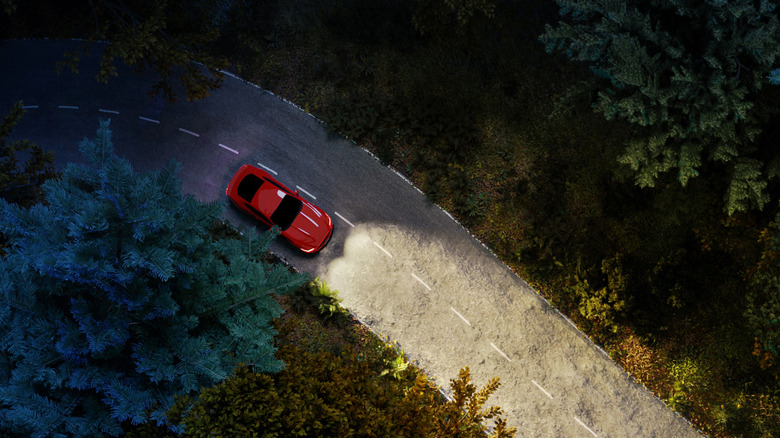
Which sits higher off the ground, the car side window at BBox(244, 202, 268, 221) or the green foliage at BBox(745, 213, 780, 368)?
the green foliage at BBox(745, 213, 780, 368)

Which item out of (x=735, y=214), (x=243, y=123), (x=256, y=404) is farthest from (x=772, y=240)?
(x=243, y=123)

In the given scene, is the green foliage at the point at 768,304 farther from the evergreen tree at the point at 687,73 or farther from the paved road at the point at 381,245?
the paved road at the point at 381,245

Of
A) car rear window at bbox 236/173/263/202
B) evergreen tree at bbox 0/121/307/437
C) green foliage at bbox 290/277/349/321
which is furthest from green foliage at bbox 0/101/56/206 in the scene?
green foliage at bbox 290/277/349/321

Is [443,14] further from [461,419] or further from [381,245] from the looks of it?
[461,419]

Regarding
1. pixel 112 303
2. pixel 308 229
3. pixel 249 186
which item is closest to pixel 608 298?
pixel 308 229

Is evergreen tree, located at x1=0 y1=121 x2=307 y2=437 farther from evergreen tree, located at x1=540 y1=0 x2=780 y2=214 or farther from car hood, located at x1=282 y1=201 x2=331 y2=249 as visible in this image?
evergreen tree, located at x1=540 y1=0 x2=780 y2=214

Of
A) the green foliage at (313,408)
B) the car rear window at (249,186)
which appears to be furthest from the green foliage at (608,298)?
the car rear window at (249,186)
